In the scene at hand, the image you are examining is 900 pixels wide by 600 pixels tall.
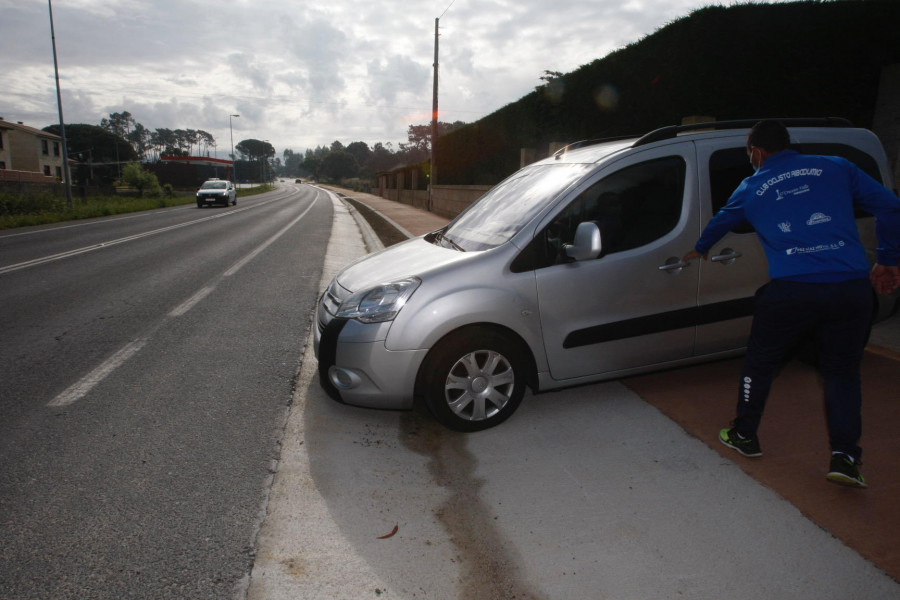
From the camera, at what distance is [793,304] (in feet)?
9.48

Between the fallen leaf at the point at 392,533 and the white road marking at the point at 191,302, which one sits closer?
the fallen leaf at the point at 392,533

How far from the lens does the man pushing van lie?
2816 millimetres

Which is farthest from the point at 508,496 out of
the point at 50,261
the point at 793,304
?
the point at 50,261

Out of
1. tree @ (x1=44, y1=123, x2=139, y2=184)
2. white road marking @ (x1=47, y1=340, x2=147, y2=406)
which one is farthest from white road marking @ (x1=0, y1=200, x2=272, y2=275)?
tree @ (x1=44, y1=123, x2=139, y2=184)

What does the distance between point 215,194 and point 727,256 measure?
108ft

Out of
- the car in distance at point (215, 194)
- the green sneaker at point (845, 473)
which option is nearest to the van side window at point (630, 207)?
the green sneaker at point (845, 473)

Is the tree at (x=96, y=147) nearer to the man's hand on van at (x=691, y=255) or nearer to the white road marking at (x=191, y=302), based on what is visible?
the white road marking at (x=191, y=302)

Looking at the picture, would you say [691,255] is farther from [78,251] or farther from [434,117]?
[434,117]

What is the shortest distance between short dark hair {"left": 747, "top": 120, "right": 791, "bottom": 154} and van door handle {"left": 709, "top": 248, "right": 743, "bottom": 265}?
3.40 ft

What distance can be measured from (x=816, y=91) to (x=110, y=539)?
958 centimetres

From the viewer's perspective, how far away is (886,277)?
2.88 metres

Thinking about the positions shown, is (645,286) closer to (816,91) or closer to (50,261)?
(816,91)

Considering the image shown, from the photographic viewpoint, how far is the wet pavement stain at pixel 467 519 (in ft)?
7.46

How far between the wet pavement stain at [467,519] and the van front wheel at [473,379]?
7.3 inches
